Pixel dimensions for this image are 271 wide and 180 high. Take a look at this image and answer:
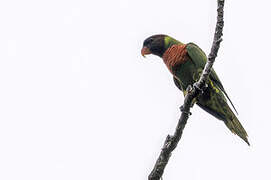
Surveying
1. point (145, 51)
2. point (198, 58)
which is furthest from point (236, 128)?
point (145, 51)

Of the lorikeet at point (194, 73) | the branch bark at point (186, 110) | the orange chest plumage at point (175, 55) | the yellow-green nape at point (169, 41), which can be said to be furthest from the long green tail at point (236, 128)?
the yellow-green nape at point (169, 41)

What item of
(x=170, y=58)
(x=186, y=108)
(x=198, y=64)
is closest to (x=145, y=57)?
(x=170, y=58)

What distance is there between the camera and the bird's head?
6699 mm

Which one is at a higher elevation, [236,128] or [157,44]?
[157,44]

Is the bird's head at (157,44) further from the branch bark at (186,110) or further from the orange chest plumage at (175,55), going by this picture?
the branch bark at (186,110)

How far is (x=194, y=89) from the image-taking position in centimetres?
388

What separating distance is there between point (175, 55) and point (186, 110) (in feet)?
8.01

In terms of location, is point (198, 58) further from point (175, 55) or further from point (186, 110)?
point (186, 110)

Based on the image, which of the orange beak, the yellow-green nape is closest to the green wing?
the yellow-green nape

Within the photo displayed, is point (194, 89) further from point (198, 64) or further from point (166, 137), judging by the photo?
point (198, 64)

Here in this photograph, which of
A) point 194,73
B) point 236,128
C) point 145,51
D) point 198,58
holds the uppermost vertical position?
point 145,51

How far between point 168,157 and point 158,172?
0.22 m

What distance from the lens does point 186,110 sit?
3.90 metres

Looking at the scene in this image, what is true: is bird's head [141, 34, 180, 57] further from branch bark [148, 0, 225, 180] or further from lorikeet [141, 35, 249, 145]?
branch bark [148, 0, 225, 180]
